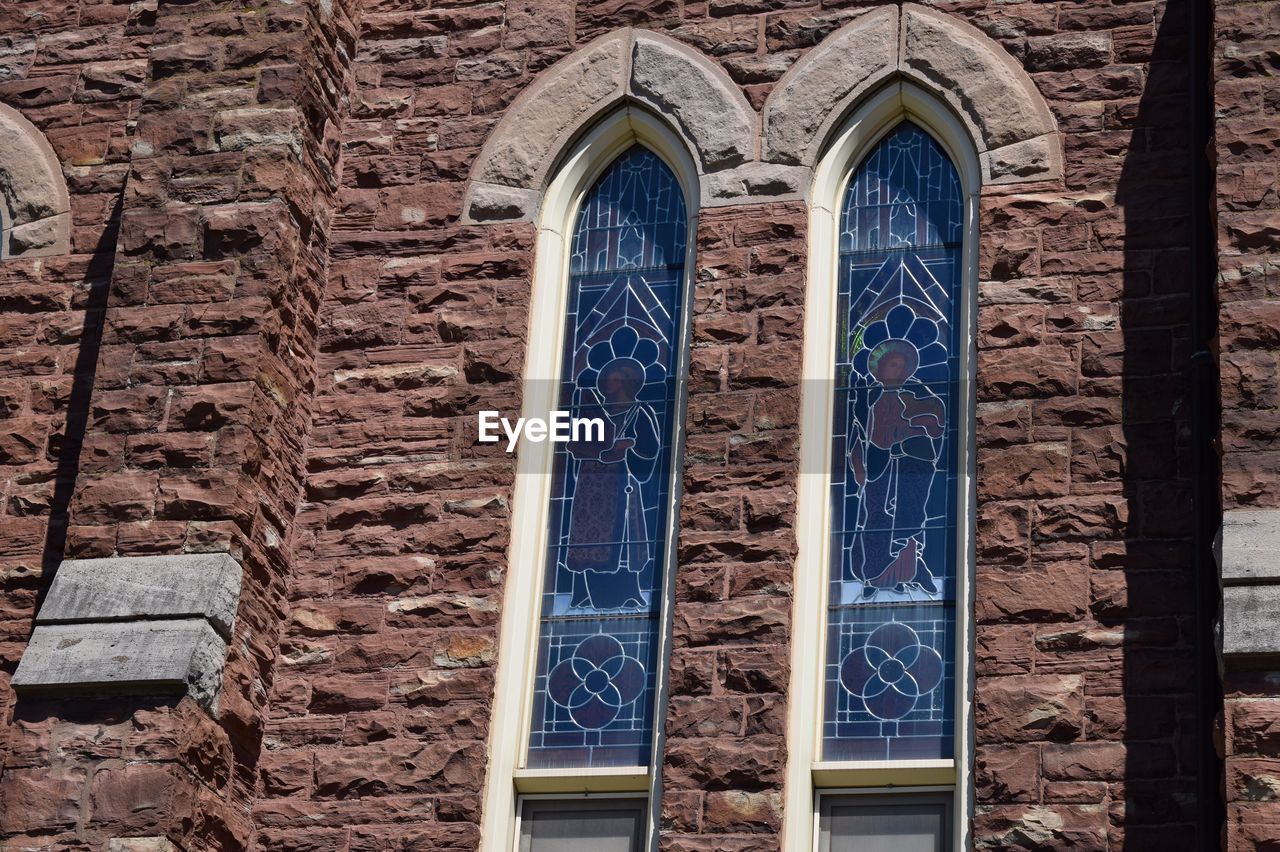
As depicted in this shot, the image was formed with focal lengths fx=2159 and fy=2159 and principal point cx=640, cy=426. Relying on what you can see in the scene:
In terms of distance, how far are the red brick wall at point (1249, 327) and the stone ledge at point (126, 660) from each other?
3.60 m

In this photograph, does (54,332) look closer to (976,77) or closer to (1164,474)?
(976,77)

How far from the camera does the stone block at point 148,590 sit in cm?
800

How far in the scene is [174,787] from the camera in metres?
7.59

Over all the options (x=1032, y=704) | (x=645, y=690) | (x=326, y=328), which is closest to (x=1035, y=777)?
(x=1032, y=704)

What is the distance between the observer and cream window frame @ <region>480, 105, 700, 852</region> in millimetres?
8070

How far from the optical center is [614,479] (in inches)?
344

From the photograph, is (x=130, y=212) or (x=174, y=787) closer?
(x=174, y=787)

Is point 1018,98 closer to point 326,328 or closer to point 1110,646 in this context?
point 1110,646

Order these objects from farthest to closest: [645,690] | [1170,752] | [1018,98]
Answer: [1018,98] → [645,690] → [1170,752]

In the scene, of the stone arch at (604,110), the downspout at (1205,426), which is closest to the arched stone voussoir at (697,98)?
the stone arch at (604,110)

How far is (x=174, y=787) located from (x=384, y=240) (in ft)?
9.06

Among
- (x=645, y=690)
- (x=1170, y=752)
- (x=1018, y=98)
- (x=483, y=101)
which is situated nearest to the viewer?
(x=1170, y=752)

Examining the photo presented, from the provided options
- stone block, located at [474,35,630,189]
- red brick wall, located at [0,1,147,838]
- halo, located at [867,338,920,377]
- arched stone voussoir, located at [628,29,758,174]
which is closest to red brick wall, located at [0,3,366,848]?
red brick wall, located at [0,1,147,838]

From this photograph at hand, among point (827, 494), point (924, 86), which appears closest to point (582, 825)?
point (827, 494)
